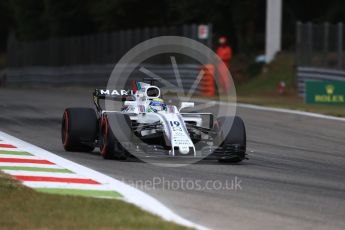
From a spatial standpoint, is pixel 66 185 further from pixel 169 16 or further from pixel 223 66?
pixel 169 16

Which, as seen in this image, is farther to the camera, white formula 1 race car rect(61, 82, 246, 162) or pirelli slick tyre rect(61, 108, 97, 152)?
pirelli slick tyre rect(61, 108, 97, 152)

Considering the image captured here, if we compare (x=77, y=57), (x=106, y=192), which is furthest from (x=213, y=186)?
(x=77, y=57)

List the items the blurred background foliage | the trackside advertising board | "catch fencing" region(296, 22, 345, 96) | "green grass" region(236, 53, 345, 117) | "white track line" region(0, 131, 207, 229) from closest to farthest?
"white track line" region(0, 131, 207, 229)
the trackside advertising board
"catch fencing" region(296, 22, 345, 96)
"green grass" region(236, 53, 345, 117)
the blurred background foliage

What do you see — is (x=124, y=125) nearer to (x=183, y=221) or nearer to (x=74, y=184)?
(x=74, y=184)

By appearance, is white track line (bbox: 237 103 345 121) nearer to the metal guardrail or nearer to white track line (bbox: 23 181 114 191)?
the metal guardrail

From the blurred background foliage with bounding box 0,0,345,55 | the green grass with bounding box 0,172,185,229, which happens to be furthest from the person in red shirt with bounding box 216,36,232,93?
the green grass with bounding box 0,172,185,229

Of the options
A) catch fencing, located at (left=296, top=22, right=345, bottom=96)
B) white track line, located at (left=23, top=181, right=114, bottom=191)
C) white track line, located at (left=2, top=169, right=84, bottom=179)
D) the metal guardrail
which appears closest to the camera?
white track line, located at (left=23, top=181, right=114, bottom=191)

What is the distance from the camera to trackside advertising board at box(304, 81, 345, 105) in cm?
2570

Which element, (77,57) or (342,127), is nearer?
(342,127)

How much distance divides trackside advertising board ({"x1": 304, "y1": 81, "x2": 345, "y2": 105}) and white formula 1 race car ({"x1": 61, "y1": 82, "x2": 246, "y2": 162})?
1316 centimetres

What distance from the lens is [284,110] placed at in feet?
76.6

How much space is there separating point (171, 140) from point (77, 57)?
3432 cm

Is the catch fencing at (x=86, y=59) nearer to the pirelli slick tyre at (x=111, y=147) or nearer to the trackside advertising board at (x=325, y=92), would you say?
the trackside advertising board at (x=325, y=92)

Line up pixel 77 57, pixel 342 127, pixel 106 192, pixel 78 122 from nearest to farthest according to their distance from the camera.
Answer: pixel 106 192 → pixel 78 122 → pixel 342 127 → pixel 77 57
